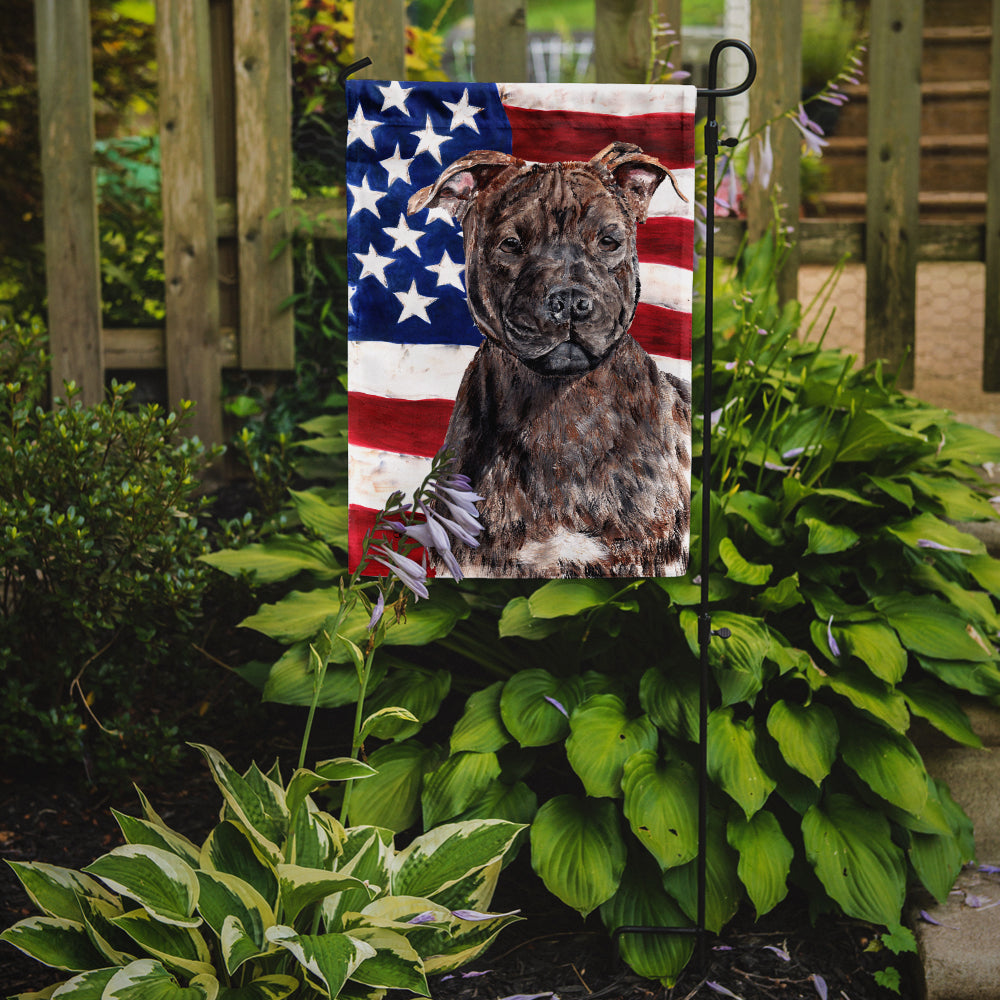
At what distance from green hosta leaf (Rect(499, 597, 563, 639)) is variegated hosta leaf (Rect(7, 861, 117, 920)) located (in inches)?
35.8

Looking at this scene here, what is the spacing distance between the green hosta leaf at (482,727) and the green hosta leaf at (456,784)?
Answer: 0.02m

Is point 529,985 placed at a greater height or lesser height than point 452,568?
lesser

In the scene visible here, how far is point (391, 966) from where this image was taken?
5.24ft

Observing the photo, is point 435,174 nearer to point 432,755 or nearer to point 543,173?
point 543,173

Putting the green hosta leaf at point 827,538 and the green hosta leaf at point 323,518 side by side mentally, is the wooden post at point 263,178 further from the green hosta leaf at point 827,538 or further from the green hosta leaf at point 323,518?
the green hosta leaf at point 827,538

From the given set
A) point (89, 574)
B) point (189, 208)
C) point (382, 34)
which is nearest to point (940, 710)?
point (89, 574)

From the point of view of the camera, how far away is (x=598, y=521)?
2.03 metres

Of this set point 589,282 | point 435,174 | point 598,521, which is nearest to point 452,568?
point 598,521

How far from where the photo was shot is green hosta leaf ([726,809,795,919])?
1.98m

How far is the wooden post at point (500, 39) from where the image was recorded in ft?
10.8

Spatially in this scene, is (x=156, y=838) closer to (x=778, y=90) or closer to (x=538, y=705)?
(x=538, y=705)

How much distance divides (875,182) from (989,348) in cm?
77

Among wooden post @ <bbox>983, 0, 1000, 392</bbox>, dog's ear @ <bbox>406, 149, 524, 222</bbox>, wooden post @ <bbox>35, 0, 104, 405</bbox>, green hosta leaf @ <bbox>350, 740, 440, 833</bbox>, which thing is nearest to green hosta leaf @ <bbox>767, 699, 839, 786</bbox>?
green hosta leaf @ <bbox>350, 740, 440, 833</bbox>

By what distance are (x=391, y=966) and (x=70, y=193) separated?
2.89 meters
